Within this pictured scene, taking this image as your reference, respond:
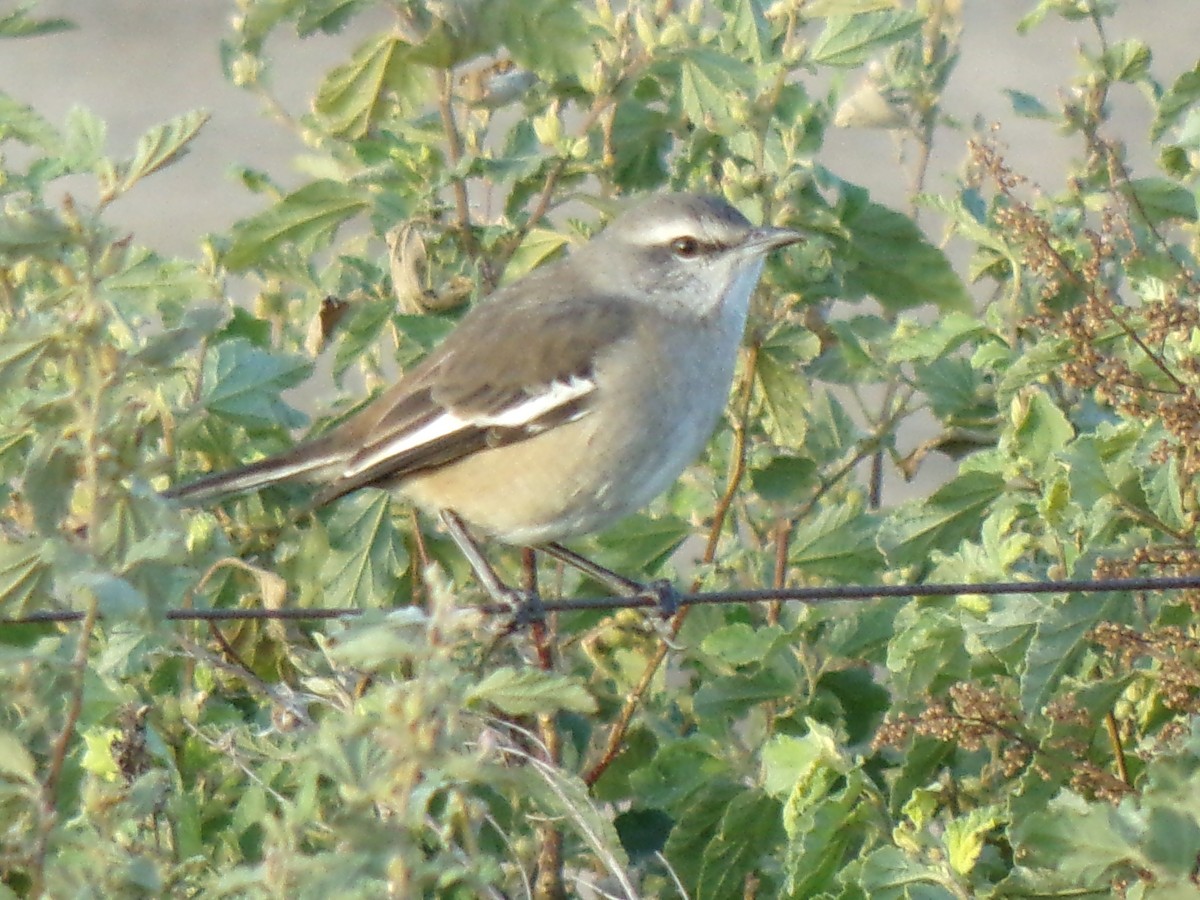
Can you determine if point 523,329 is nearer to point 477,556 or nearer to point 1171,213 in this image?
point 477,556

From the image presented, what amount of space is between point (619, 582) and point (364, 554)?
2.14 feet

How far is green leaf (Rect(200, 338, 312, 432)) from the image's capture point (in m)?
4.07

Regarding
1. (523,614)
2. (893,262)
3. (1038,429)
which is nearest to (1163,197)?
(893,262)

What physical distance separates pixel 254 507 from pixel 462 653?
25.8 inches

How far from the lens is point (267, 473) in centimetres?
431

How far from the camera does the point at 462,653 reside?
14.2 ft

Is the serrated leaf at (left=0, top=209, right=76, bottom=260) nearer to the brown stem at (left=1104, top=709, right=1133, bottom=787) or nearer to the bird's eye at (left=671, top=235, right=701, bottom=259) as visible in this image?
the brown stem at (left=1104, top=709, right=1133, bottom=787)

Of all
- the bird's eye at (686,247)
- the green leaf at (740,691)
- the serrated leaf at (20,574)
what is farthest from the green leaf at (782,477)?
the serrated leaf at (20,574)

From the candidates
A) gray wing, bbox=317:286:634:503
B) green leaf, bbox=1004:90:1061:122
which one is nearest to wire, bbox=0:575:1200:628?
gray wing, bbox=317:286:634:503

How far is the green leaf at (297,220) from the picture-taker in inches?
177

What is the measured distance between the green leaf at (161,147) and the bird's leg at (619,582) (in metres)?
1.77

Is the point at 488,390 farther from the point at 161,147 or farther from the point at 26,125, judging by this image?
the point at 161,147

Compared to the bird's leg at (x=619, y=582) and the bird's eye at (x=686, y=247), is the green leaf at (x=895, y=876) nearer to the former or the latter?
the bird's leg at (x=619, y=582)

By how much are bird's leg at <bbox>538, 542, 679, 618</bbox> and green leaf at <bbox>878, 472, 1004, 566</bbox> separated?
485 millimetres
